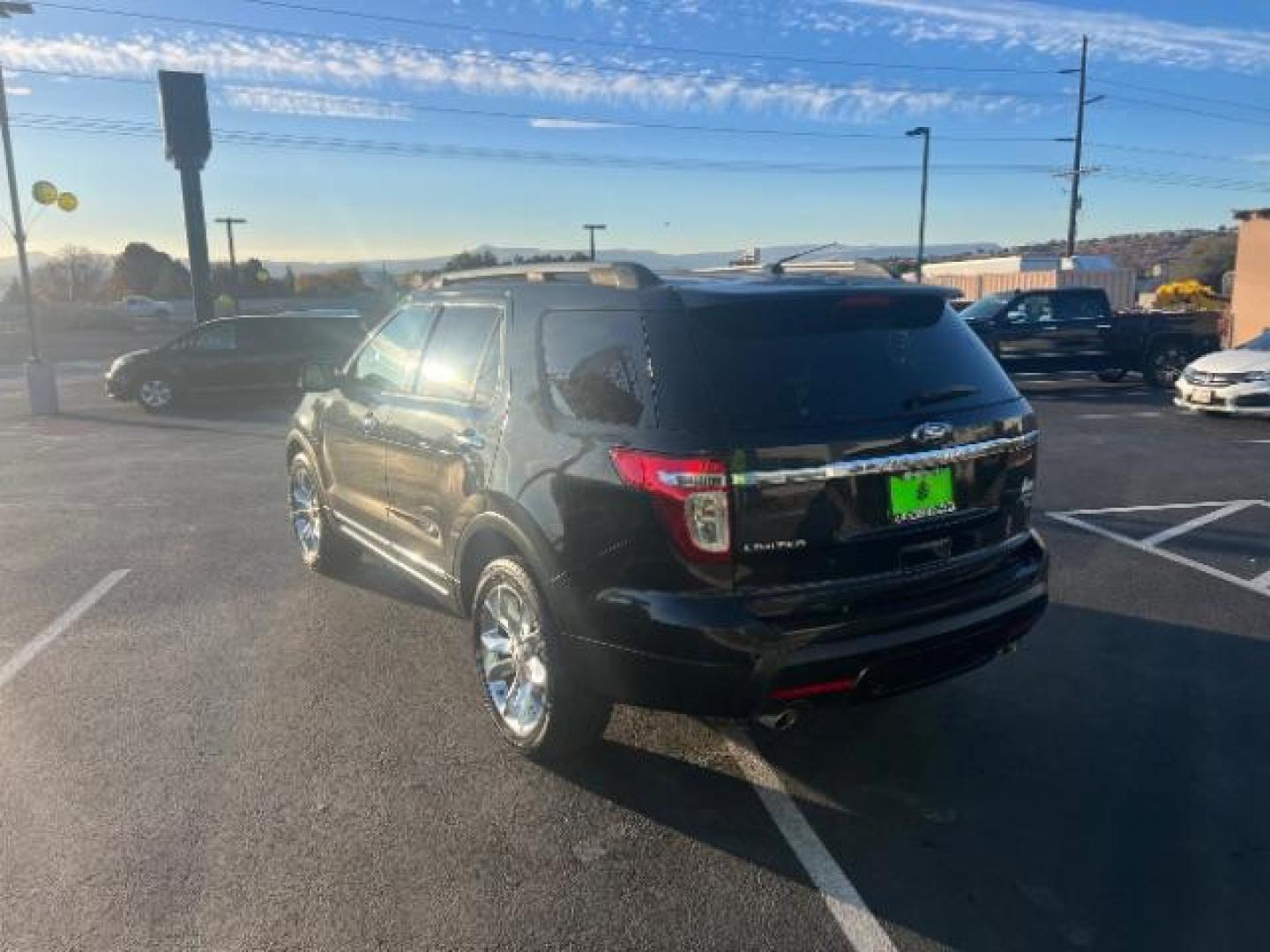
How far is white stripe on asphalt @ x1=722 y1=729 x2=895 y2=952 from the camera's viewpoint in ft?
9.02

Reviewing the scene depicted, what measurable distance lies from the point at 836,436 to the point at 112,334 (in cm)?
4979

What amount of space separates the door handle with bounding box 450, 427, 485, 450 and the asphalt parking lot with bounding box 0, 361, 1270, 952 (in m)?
1.20

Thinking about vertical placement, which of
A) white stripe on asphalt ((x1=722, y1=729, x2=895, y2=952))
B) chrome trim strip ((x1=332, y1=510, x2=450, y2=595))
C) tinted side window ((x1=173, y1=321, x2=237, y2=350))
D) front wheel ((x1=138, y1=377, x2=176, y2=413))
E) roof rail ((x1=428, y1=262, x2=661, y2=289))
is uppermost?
roof rail ((x1=428, y1=262, x2=661, y2=289))

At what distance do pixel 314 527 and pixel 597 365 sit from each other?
348 cm

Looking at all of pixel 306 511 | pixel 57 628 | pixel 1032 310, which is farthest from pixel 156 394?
pixel 1032 310

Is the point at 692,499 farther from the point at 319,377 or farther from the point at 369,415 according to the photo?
the point at 319,377

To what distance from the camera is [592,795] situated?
11.5ft

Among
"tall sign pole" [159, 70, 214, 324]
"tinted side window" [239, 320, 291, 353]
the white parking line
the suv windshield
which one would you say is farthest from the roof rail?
"tall sign pole" [159, 70, 214, 324]

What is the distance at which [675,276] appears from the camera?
370cm

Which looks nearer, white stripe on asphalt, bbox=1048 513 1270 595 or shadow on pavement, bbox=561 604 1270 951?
shadow on pavement, bbox=561 604 1270 951

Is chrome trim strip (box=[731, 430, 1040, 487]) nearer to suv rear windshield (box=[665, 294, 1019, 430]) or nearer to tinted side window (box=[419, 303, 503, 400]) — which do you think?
suv rear windshield (box=[665, 294, 1019, 430])

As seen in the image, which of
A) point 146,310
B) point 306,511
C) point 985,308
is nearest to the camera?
point 306,511

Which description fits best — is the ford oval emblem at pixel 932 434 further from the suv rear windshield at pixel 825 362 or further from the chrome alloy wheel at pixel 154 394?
the chrome alloy wheel at pixel 154 394

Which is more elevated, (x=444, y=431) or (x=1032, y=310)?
(x=1032, y=310)
